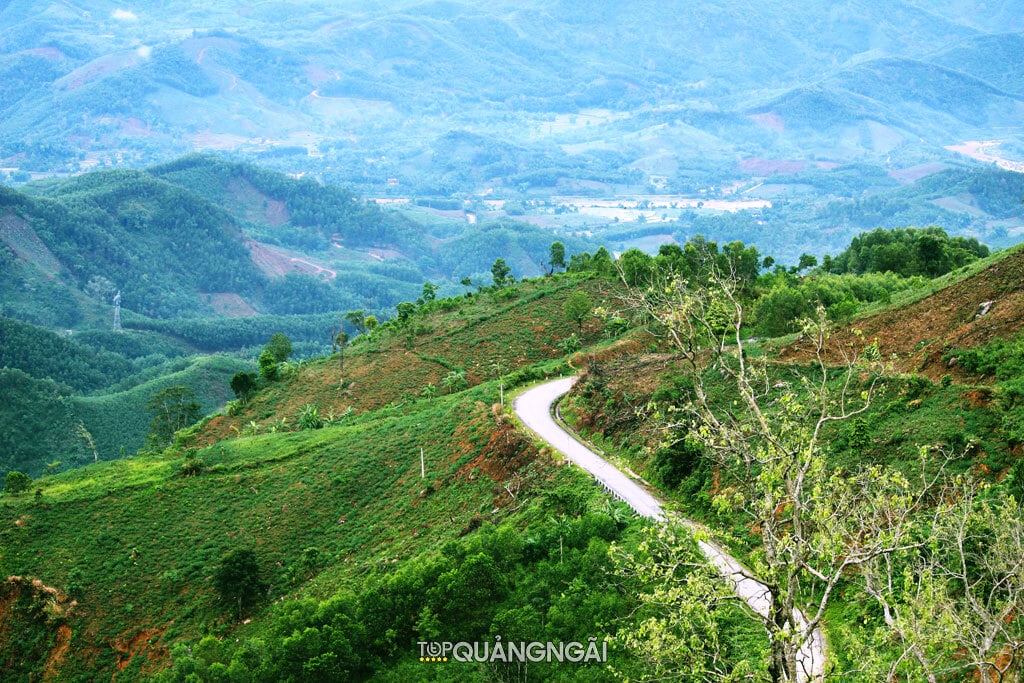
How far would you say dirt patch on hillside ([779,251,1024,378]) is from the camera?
3266cm

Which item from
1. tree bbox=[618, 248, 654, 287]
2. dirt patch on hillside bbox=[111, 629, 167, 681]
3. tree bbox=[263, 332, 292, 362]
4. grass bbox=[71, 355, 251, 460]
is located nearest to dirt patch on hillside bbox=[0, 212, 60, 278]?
grass bbox=[71, 355, 251, 460]

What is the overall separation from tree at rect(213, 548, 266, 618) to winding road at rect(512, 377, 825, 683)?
1375 centimetres

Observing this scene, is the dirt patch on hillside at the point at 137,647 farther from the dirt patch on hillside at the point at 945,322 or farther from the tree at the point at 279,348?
the tree at the point at 279,348

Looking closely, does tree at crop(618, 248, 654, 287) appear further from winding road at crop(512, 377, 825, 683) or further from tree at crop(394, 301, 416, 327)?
tree at crop(394, 301, 416, 327)

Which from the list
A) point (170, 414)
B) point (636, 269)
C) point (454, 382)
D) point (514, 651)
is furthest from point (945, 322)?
point (170, 414)

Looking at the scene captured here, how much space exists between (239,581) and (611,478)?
16187 mm

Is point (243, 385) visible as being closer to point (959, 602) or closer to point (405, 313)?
point (405, 313)

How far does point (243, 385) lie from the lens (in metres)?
68.9

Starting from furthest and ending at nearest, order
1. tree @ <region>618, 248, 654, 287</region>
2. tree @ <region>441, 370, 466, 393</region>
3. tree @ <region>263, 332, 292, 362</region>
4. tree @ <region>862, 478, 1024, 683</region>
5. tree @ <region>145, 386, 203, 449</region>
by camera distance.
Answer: tree @ <region>263, 332, 292, 362</region> → tree @ <region>145, 386, 203, 449</region> → tree @ <region>618, 248, 654, 287</region> → tree @ <region>441, 370, 466, 393</region> → tree @ <region>862, 478, 1024, 683</region>

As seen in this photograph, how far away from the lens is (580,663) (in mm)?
24141

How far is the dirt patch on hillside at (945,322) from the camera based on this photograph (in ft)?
107

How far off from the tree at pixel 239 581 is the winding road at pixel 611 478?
13.8 m

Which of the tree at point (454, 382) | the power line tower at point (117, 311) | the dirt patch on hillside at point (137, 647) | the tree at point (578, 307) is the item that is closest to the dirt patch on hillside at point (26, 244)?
the power line tower at point (117, 311)

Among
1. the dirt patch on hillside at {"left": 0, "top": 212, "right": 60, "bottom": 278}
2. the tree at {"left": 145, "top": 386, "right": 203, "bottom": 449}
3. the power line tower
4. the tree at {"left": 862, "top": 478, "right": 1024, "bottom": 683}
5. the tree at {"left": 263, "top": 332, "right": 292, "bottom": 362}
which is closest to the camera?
the tree at {"left": 862, "top": 478, "right": 1024, "bottom": 683}
